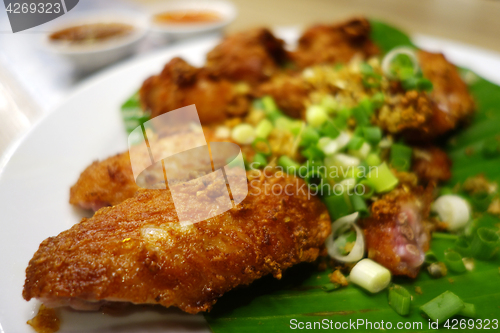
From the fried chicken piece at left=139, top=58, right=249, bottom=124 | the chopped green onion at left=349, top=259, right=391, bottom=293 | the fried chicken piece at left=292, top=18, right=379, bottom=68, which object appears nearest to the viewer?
the chopped green onion at left=349, top=259, right=391, bottom=293

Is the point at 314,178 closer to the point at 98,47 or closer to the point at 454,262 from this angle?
the point at 454,262

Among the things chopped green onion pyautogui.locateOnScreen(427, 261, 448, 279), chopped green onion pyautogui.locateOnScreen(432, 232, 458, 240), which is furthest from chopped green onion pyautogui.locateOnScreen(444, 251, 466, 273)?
chopped green onion pyautogui.locateOnScreen(432, 232, 458, 240)

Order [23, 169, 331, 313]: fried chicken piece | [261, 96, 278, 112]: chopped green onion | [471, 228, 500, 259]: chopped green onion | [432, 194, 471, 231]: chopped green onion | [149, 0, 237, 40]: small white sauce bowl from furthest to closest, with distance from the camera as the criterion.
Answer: [149, 0, 237, 40]: small white sauce bowl, [261, 96, 278, 112]: chopped green onion, [432, 194, 471, 231]: chopped green onion, [471, 228, 500, 259]: chopped green onion, [23, 169, 331, 313]: fried chicken piece

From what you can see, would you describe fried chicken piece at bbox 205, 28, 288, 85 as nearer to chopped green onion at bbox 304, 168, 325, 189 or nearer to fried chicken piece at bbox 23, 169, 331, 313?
chopped green onion at bbox 304, 168, 325, 189

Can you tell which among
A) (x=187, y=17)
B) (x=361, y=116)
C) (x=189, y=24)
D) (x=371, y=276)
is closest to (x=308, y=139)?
(x=361, y=116)

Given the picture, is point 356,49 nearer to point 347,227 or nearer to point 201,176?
point 347,227

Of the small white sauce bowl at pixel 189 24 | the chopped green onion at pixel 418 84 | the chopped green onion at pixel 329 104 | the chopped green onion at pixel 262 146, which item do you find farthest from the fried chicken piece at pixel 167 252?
the small white sauce bowl at pixel 189 24
